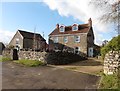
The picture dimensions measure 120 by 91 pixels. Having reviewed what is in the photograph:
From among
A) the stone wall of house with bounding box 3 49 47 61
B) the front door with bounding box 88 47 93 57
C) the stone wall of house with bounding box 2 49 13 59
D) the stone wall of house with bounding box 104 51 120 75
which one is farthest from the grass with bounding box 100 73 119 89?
the front door with bounding box 88 47 93 57

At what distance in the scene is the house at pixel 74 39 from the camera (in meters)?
39.2

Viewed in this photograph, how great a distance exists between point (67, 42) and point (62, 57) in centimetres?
1401

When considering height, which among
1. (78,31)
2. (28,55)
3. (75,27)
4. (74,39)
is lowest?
(28,55)

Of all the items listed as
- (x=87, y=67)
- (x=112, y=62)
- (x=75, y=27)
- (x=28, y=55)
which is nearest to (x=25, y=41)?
(x=75, y=27)

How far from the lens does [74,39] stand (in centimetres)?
4053

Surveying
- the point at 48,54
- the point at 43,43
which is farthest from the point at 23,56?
the point at 43,43

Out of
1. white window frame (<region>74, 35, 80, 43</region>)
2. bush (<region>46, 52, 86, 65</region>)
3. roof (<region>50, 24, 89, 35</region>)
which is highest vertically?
roof (<region>50, 24, 89, 35</region>)

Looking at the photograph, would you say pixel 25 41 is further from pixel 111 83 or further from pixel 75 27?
pixel 111 83

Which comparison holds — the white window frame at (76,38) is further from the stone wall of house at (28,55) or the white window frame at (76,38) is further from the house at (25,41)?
the stone wall of house at (28,55)

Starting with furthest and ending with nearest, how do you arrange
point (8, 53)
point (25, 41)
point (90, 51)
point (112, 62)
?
point (25, 41) → point (90, 51) → point (8, 53) → point (112, 62)

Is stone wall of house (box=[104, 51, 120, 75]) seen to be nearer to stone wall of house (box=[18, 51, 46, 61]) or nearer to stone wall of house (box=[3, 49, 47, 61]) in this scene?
stone wall of house (box=[3, 49, 47, 61])

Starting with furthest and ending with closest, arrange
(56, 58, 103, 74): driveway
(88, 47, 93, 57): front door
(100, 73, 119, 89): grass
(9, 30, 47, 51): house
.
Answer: (9, 30, 47, 51): house, (88, 47, 93, 57): front door, (56, 58, 103, 74): driveway, (100, 73, 119, 89): grass

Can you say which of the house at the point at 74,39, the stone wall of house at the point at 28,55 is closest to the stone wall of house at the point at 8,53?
the stone wall of house at the point at 28,55

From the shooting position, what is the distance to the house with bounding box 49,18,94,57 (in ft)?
128
